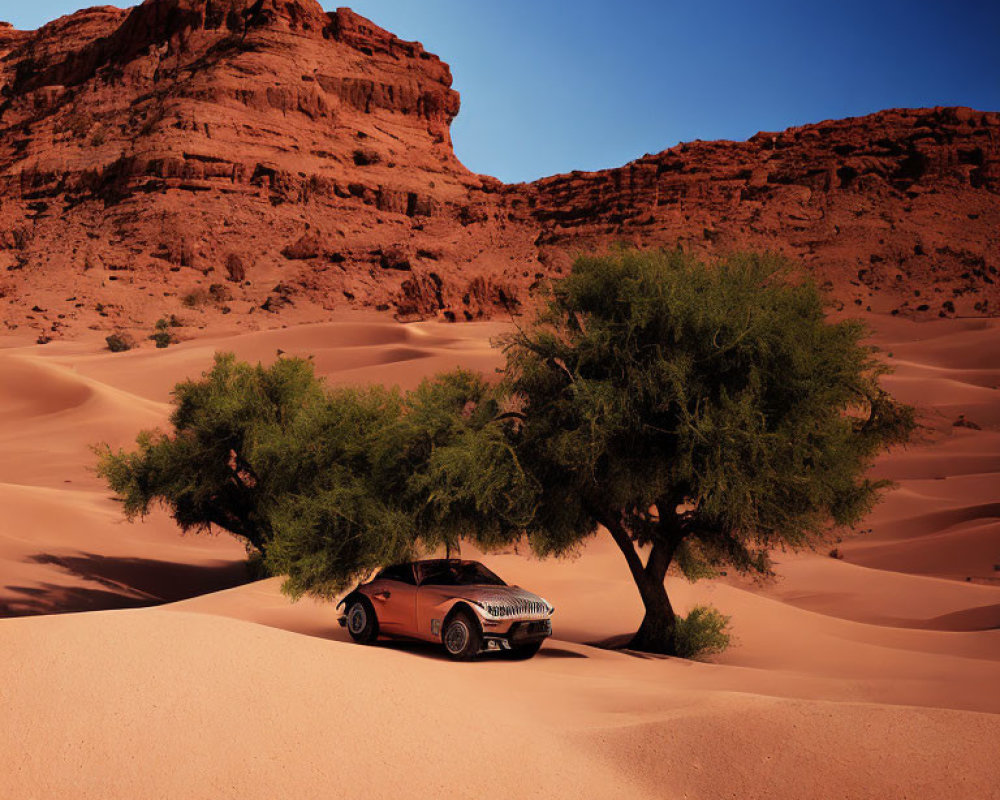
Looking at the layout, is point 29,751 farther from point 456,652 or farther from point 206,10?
point 206,10

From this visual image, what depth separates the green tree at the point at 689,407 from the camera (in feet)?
42.3

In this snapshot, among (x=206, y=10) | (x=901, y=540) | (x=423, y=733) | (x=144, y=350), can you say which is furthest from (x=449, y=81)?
(x=423, y=733)

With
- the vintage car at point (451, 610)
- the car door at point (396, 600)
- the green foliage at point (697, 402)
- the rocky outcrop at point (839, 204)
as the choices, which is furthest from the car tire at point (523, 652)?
the rocky outcrop at point (839, 204)

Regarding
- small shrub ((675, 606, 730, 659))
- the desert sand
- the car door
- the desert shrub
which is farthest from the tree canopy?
the desert shrub

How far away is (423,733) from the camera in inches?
246

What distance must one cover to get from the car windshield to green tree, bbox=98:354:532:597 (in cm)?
99

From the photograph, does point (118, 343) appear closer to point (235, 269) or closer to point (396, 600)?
point (235, 269)

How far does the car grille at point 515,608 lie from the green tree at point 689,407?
204cm

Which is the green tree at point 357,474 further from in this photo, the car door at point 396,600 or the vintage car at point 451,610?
the car door at point 396,600

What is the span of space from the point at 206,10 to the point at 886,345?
9741cm

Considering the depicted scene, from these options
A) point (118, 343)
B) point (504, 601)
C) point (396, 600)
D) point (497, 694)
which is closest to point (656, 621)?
point (504, 601)

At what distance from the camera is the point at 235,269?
83688mm

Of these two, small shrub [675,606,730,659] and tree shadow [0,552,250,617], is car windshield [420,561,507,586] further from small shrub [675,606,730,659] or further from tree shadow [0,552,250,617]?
tree shadow [0,552,250,617]

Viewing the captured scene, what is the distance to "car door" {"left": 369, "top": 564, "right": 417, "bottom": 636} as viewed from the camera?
40.2 feet
